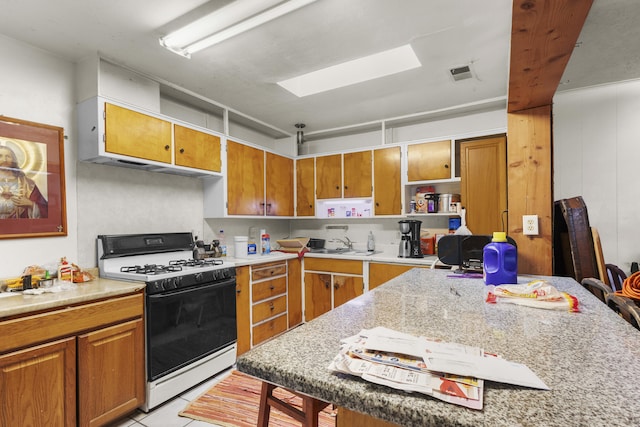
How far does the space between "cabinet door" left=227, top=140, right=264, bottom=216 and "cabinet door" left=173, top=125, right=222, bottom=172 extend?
18cm

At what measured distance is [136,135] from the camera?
2.50 m

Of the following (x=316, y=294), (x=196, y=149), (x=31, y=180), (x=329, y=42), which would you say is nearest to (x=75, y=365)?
(x=31, y=180)

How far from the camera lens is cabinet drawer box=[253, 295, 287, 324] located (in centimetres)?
324

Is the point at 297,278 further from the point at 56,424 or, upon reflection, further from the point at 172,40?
the point at 172,40

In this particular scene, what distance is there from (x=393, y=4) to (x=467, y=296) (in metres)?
1.67

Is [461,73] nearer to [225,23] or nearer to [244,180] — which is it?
[225,23]

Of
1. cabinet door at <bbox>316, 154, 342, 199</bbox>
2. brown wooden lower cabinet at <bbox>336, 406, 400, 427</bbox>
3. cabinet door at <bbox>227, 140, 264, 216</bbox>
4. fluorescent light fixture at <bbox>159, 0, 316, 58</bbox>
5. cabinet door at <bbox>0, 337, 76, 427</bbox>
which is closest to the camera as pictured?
brown wooden lower cabinet at <bbox>336, 406, 400, 427</bbox>

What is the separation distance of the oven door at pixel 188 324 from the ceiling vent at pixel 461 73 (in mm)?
2677

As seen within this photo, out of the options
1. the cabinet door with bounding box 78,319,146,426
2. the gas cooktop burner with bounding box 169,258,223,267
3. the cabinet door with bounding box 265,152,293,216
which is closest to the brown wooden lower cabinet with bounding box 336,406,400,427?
the cabinet door with bounding box 78,319,146,426

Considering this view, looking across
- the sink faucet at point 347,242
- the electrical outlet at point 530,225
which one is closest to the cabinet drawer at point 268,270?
the sink faucet at point 347,242

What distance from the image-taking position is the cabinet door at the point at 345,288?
3570 mm

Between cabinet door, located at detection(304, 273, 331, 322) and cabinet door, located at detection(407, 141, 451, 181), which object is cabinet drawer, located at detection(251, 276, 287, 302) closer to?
cabinet door, located at detection(304, 273, 331, 322)

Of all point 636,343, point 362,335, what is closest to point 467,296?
point 636,343

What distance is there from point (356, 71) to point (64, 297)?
Answer: 2715 mm
